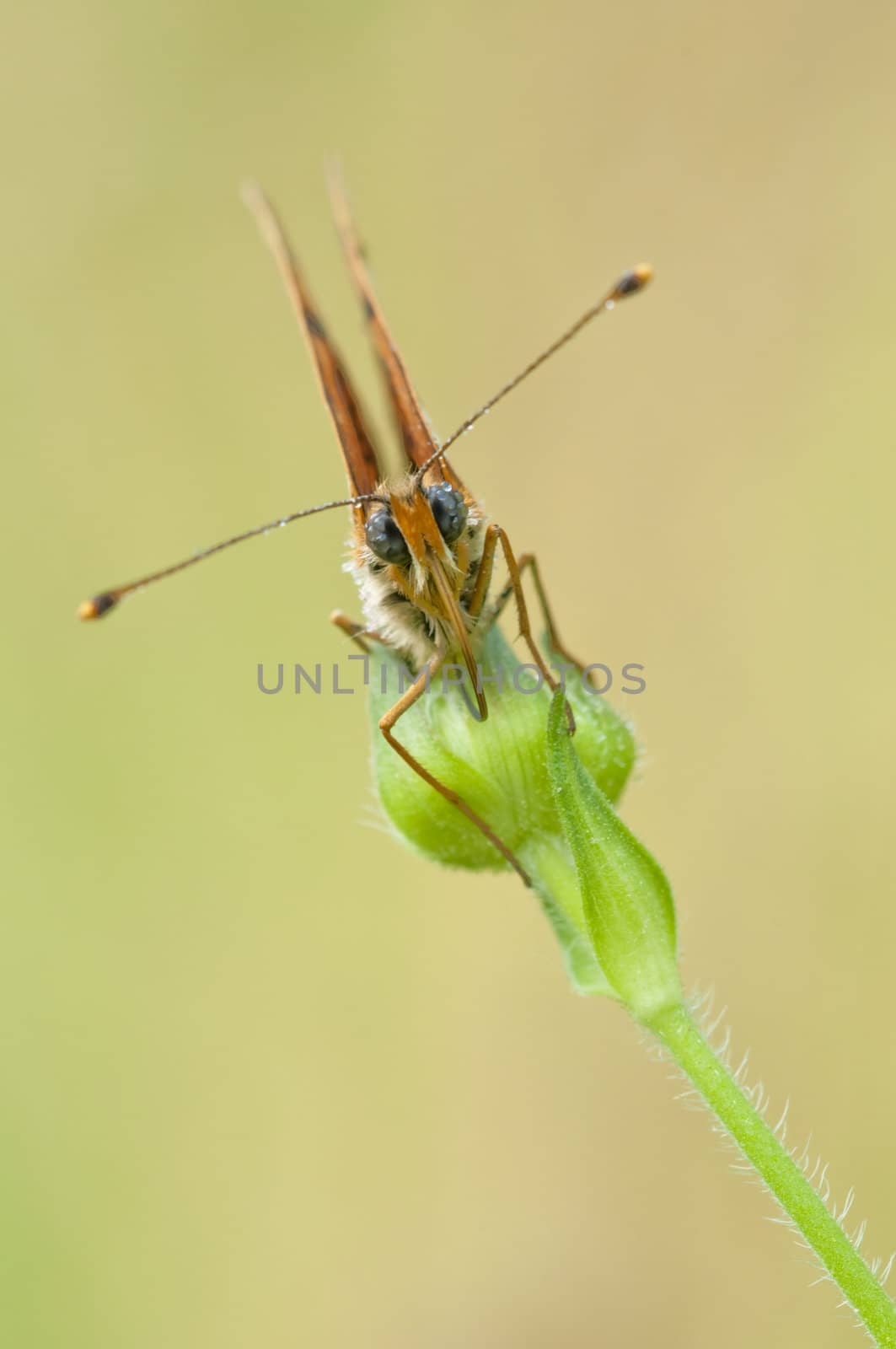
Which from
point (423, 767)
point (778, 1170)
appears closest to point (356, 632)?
point (423, 767)

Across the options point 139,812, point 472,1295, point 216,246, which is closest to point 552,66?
point 216,246

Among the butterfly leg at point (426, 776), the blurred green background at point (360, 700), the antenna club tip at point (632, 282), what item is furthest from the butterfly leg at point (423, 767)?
the blurred green background at point (360, 700)

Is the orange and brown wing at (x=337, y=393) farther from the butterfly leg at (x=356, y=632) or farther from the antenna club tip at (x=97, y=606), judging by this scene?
the antenna club tip at (x=97, y=606)

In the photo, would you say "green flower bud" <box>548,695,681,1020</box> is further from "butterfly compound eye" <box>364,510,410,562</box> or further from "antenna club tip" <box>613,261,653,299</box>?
"antenna club tip" <box>613,261,653,299</box>

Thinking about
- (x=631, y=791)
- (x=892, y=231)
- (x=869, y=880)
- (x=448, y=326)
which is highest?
(x=448, y=326)

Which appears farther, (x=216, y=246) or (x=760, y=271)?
(x=216, y=246)

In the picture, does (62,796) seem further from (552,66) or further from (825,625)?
(552,66)
